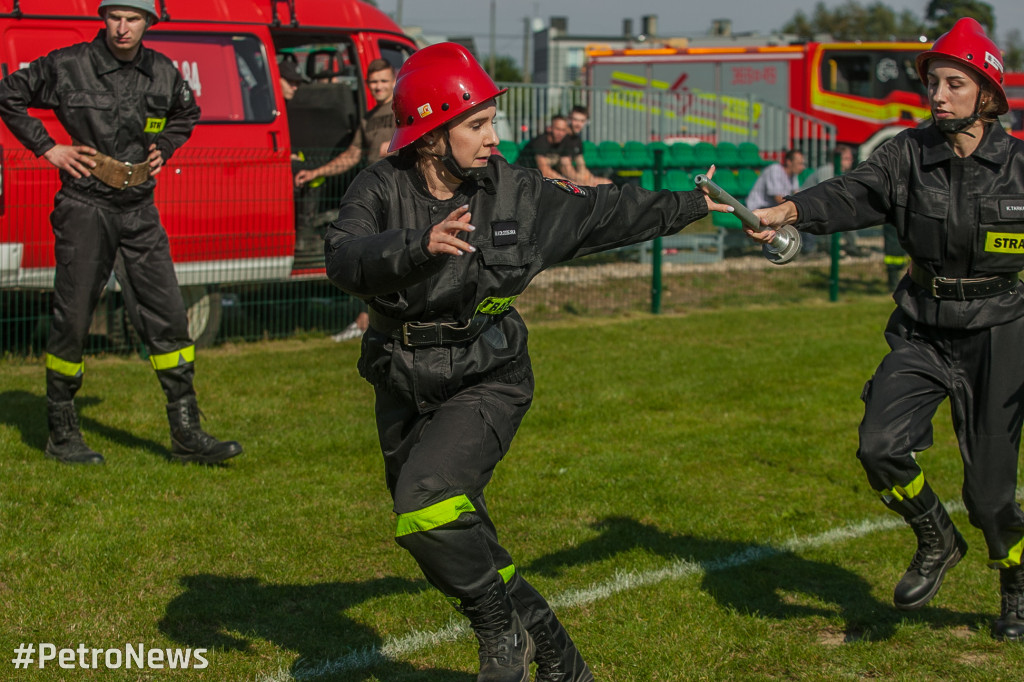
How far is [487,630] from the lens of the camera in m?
3.49

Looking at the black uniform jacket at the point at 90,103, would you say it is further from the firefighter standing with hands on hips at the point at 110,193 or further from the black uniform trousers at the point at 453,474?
the black uniform trousers at the point at 453,474

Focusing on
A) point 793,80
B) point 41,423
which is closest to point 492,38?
point 793,80

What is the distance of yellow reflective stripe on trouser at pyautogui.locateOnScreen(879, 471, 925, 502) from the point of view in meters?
4.43

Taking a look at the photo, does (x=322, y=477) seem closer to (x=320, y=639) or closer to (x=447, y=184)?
(x=320, y=639)

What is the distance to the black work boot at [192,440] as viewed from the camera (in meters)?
6.66

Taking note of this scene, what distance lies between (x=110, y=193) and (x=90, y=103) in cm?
50

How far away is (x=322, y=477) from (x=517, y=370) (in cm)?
312

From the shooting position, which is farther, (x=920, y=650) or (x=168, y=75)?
(x=168, y=75)

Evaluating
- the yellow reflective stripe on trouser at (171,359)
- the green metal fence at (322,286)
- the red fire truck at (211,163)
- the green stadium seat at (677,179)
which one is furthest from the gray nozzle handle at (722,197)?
the green stadium seat at (677,179)

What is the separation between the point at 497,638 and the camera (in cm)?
348

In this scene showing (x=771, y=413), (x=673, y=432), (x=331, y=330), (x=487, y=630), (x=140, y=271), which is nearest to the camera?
(x=487, y=630)

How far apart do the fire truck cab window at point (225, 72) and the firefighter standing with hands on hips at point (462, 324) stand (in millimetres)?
6707

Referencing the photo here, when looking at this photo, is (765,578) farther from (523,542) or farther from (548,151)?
(548,151)

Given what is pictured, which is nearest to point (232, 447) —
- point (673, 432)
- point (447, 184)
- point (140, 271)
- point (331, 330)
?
point (140, 271)
